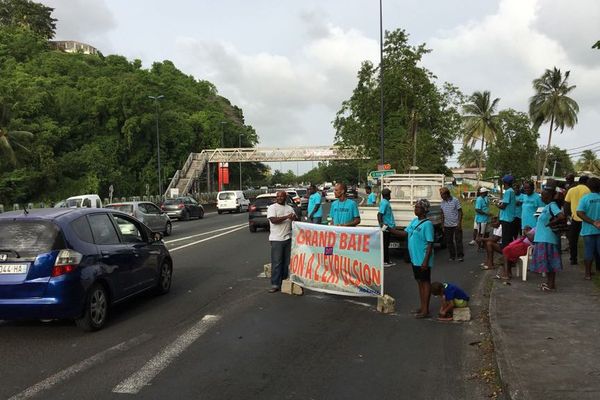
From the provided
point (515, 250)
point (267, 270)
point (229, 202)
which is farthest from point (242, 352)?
point (229, 202)

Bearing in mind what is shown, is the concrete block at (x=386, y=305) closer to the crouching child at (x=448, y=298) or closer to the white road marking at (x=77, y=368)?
the crouching child at (x=448, y=298)

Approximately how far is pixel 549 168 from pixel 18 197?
324 ft

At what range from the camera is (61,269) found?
245 inches

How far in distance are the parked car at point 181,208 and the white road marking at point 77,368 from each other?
25.6 meters

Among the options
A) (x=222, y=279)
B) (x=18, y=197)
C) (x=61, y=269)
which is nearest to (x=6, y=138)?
(x=18, y=197)

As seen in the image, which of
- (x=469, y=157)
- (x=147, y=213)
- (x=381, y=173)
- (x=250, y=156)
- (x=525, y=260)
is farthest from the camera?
(x=469, y=157)

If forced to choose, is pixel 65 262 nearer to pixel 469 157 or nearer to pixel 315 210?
pixel 315 210

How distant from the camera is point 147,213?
814 inches

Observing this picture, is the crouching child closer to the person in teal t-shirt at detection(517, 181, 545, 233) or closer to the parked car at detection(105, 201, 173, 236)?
the person in teal t-shirt at detection(517, 181, 545, 233)

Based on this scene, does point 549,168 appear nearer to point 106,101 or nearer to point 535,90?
point 535,90

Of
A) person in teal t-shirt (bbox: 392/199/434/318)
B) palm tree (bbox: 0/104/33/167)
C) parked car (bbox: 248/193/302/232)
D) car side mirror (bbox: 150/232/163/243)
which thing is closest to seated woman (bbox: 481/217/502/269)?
person in teal t-shirt (bbox: 392/199/434/318)

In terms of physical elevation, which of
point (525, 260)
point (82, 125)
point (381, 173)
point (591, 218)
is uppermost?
point (82, 125)

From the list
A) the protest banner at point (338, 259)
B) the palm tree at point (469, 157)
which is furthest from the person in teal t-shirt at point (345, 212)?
the palm tree at point (469, 157)

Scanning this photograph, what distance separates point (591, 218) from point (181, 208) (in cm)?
2565
